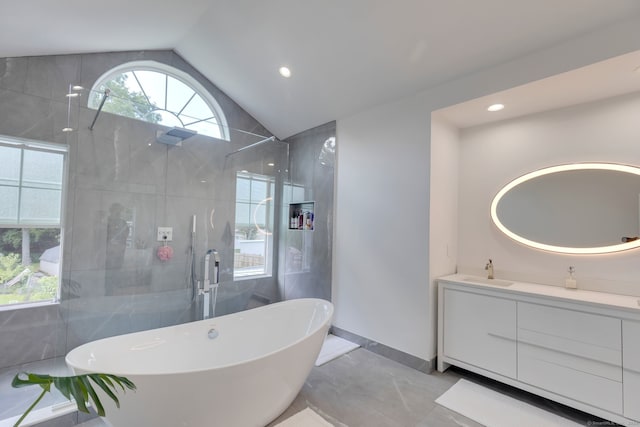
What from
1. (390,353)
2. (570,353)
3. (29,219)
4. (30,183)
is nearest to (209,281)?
(29,219)

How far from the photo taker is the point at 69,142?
104 inches

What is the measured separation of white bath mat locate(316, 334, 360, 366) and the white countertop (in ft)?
4.02

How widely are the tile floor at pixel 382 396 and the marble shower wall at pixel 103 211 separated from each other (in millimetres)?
919

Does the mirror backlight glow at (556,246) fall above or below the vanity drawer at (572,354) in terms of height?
above

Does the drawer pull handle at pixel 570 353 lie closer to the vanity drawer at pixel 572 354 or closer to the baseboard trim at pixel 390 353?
the vanity drawer at pixel 572 354

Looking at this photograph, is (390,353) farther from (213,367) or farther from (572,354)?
(213,367)

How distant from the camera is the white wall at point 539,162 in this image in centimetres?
229

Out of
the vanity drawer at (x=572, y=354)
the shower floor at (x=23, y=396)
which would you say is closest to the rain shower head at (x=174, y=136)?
the shower floor at (x=23, y=396)

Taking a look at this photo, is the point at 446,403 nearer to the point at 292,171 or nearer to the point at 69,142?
the point at 292,171

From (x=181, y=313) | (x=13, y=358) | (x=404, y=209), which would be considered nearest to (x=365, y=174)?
(x=404, y=209)

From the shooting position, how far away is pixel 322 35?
258 cm

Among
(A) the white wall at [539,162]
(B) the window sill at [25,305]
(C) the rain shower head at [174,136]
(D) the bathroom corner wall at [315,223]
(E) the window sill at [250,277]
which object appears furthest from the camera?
(D) the bathroom corner wall at [315,223]

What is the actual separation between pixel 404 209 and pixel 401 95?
44.7 inches

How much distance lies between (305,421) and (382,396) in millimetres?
663
